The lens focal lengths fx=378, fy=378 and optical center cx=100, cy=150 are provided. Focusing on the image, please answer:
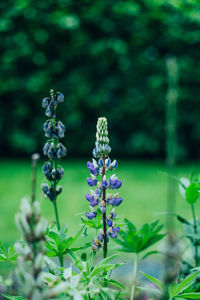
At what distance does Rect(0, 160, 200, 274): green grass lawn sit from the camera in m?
4.25

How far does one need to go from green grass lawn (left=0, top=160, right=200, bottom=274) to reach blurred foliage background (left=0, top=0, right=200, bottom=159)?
54 centimetres

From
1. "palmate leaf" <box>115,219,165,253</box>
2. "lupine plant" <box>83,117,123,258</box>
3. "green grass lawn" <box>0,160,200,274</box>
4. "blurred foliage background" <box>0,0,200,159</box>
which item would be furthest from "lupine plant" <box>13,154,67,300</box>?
"blurred foliage background" <box>0,0,200,159</box>

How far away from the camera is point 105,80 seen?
7133mm

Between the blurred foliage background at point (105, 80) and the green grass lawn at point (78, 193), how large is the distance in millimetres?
541

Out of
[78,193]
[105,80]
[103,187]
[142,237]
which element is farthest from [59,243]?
[105,80]

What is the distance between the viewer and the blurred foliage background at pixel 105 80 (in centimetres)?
670

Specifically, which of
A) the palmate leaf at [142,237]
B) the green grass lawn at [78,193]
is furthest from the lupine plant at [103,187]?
the green grass lawn at [78,193]

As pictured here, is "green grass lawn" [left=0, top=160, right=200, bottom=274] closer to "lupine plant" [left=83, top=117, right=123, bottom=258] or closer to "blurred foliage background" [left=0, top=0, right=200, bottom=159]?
"blurred foliage background" [left=0, top=0, right=200, bottom=159]

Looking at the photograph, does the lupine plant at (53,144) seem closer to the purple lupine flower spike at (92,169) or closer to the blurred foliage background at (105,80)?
the purple lupine flower spike at (92,169)

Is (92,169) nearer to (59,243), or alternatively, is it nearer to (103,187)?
(103,187)

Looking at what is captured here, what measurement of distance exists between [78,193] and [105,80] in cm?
276

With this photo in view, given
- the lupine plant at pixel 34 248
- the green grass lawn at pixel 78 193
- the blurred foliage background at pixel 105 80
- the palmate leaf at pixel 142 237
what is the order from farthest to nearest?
the blurred foliage background at pixel 105 80 → the green grass lawn at pixel 78 193 → the palmate leaf at pixel 142 237 → the lupine plant at pixel 34 248

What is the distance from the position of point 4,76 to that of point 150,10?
9.32ft

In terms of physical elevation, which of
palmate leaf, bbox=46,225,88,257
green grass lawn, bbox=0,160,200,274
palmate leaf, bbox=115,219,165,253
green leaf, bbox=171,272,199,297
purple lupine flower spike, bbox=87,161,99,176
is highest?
green grass lawn, bbox=0,160,200,274
